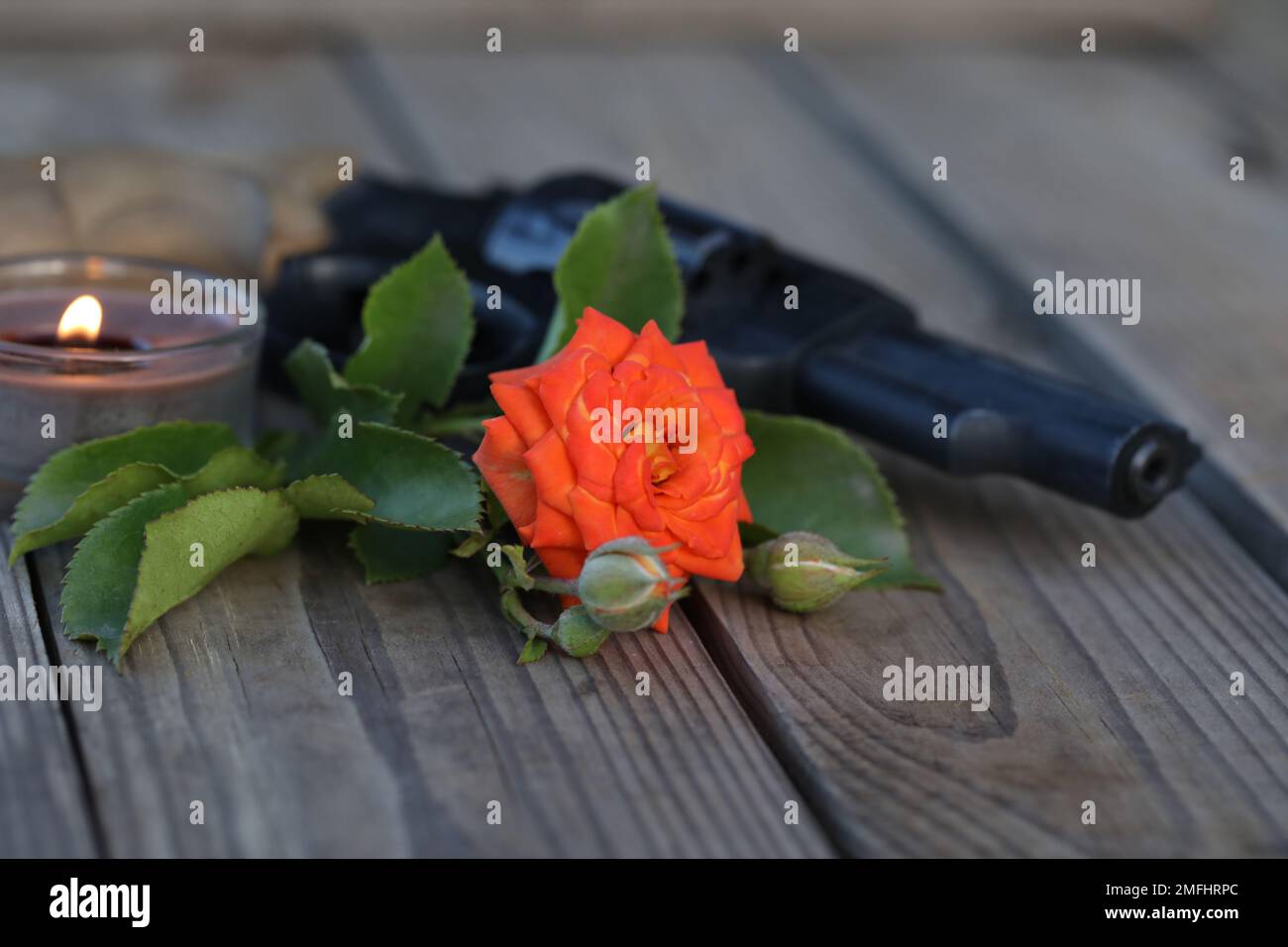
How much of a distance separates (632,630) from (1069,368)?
1.56 ft

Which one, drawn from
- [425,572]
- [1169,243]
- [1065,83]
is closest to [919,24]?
[1065,83]

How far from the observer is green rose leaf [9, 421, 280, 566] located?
625mm

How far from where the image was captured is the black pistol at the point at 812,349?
712mm

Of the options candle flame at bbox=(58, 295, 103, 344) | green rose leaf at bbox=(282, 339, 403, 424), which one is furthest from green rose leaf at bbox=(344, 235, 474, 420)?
candle flame at bbox=(58, 295, 103, 344)

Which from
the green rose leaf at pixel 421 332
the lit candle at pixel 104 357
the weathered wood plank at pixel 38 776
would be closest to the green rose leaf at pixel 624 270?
the green rose leaf at pixel 421 332

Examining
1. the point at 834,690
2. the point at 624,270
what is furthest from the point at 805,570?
the point at 624,270

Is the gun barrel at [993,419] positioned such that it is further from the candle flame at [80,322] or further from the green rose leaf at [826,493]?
the candle flame at [80,322]

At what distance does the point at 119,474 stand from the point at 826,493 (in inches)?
11.9

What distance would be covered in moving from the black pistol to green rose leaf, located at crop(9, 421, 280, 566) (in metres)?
0.14

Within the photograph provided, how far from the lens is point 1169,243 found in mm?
1141

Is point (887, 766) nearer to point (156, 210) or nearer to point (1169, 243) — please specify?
point (156, 210)

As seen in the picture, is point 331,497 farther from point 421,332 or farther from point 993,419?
point 993,419

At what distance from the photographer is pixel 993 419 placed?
Result: 0.73 metres
